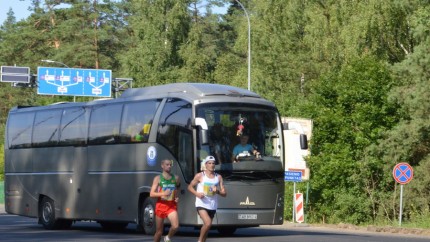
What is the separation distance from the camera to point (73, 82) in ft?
214

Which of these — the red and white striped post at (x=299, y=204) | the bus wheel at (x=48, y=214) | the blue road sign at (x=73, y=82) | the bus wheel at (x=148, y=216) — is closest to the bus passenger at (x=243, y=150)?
the bus wheel at (x=148, y=216)

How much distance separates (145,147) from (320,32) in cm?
3199

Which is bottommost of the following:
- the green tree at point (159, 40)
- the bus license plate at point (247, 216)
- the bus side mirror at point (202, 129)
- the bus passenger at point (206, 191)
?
the bus license plate at point (247, 216)

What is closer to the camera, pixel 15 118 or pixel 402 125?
pixel 15 118

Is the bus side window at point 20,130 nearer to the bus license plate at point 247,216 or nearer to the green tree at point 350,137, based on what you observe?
the bus license plate at point 247,216

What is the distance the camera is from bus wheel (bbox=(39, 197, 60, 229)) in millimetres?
32688

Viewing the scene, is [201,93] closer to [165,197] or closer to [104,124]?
[104,124]

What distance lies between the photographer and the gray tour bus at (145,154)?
86.2ft

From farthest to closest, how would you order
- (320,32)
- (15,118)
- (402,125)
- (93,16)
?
(93,16) → (320,32) → (402,125) → (15,118)

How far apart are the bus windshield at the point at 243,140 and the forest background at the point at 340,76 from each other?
35.9ft

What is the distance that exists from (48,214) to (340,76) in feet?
65.2

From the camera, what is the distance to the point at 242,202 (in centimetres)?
2616

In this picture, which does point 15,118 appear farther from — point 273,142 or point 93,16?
point 93,16

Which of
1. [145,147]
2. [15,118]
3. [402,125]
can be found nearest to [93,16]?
[402,125]
